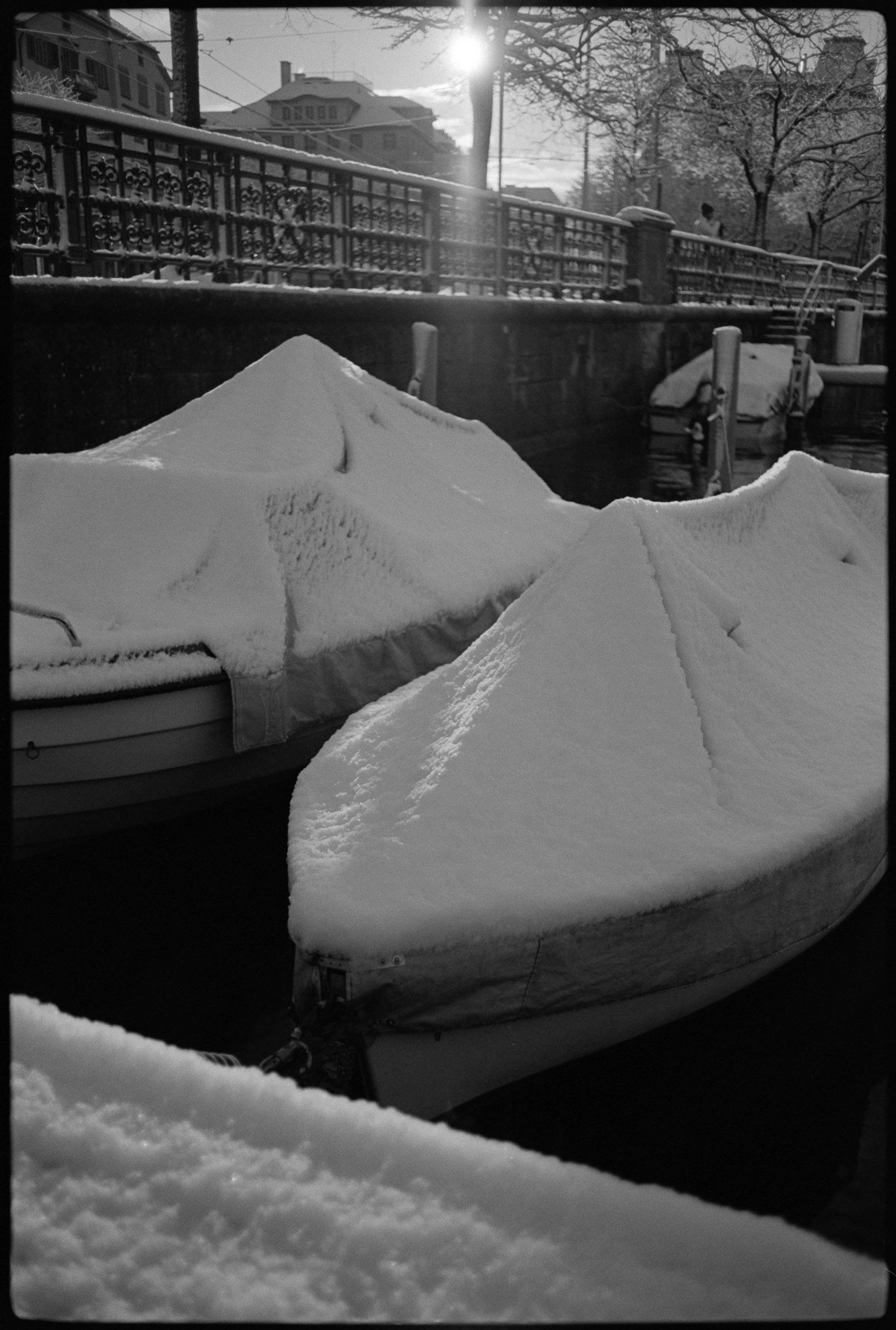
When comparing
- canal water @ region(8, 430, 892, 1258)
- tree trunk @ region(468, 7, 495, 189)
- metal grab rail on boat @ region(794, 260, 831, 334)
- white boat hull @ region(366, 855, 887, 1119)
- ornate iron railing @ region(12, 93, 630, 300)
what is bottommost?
canal water @ region(8, 430, 892, 1258)

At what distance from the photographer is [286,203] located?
408 inches

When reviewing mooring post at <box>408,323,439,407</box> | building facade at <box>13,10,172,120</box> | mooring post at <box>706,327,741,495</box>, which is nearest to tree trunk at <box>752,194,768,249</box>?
building facade at <box>13,10,172,120</box>

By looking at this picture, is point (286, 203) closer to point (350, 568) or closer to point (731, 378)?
point (731, 378)

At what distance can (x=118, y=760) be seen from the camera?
450 cm

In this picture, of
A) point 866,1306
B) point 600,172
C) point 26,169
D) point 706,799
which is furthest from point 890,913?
point 600,172

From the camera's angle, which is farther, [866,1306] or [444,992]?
[444,992]

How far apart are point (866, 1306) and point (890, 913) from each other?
A: 1.17 ft

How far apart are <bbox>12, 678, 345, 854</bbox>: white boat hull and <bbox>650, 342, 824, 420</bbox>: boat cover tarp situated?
1575cm

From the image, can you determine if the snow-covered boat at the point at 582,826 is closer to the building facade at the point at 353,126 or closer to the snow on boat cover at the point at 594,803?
the snow on boat cover at the point at 594,803

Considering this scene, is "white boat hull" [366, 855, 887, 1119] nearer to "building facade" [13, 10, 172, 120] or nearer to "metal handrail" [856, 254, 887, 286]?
"building facade" [13, 10, 172, 120]

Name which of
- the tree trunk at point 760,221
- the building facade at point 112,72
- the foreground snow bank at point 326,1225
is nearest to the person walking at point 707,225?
the tree trunk at point 760,221

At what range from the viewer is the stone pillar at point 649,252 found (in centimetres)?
1877

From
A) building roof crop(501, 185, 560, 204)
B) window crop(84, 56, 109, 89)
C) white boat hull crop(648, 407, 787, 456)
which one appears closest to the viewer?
white boat hull crop(648, 407, 787, 456)

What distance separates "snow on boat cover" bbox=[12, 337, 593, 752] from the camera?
4.59 meters
